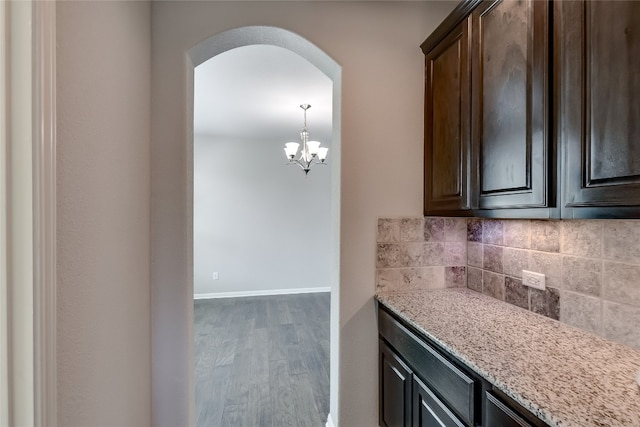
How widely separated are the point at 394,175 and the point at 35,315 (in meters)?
1.58

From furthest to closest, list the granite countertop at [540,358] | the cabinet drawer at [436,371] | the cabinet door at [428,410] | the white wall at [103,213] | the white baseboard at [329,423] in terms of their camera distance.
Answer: the white baseboard at [329,423] < the cabinet door at [428,410] < the cabinet drawer at [436,371] < the white wall at [103,213] < the granite countertop at [540,358]

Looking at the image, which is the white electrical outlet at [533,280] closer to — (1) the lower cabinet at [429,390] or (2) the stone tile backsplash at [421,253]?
(2) the stone tile backsplash at [421,253]

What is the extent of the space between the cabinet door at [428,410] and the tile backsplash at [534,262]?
0.55 meters

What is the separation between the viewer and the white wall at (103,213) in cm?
89

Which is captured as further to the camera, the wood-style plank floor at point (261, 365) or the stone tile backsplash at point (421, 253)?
the wood-style plank floor at point (261, 365)

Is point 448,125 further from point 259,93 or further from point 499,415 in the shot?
point 259,93

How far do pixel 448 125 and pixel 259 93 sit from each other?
2.17 metres

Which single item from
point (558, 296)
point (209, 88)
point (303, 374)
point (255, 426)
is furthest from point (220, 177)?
point (558, 296)

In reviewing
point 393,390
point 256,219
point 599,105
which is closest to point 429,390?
point 393,390

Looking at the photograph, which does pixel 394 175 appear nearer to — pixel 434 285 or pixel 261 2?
pixel 434 285

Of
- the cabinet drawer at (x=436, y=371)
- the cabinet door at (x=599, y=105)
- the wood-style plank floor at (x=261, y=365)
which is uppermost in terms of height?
the cabinet door at (x=599, y=105)

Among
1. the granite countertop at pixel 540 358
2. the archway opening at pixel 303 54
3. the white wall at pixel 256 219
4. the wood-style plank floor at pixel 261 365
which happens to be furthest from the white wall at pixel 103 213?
the white wall at pixel 256 219

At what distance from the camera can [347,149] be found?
1.69 m

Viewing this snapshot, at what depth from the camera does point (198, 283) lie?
493 cm
